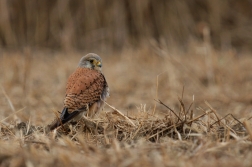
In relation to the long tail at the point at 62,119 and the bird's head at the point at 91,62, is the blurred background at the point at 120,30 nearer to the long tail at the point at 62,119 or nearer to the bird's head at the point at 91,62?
the bird's head at the point at 91,62

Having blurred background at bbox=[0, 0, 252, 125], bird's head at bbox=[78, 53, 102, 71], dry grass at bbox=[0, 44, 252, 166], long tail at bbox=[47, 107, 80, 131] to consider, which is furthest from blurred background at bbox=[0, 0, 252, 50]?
long tail at bbox=[47, 107, 80, 131]

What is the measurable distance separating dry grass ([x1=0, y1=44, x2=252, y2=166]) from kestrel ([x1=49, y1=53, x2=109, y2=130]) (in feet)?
0.30

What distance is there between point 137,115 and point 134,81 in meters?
3.54

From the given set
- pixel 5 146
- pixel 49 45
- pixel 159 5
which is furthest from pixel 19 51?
pixel 5 146

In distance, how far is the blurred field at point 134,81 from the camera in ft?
8.60

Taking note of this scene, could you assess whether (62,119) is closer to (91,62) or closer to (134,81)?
(91,62)

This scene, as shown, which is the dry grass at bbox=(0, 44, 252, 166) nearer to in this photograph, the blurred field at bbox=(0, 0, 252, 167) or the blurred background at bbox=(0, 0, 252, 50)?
the blurred field at bbox=(0, 0, 252, 167)

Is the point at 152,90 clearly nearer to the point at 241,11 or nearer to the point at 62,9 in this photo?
the point at 62,9

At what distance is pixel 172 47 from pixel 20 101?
3.89m

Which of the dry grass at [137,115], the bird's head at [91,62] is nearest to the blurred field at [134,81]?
the dry grass at [137,115]

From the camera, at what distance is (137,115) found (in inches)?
134

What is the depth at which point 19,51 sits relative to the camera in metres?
8.88

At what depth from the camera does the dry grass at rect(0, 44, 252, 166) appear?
2510 mm

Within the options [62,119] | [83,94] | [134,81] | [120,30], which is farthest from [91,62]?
[120,30]
